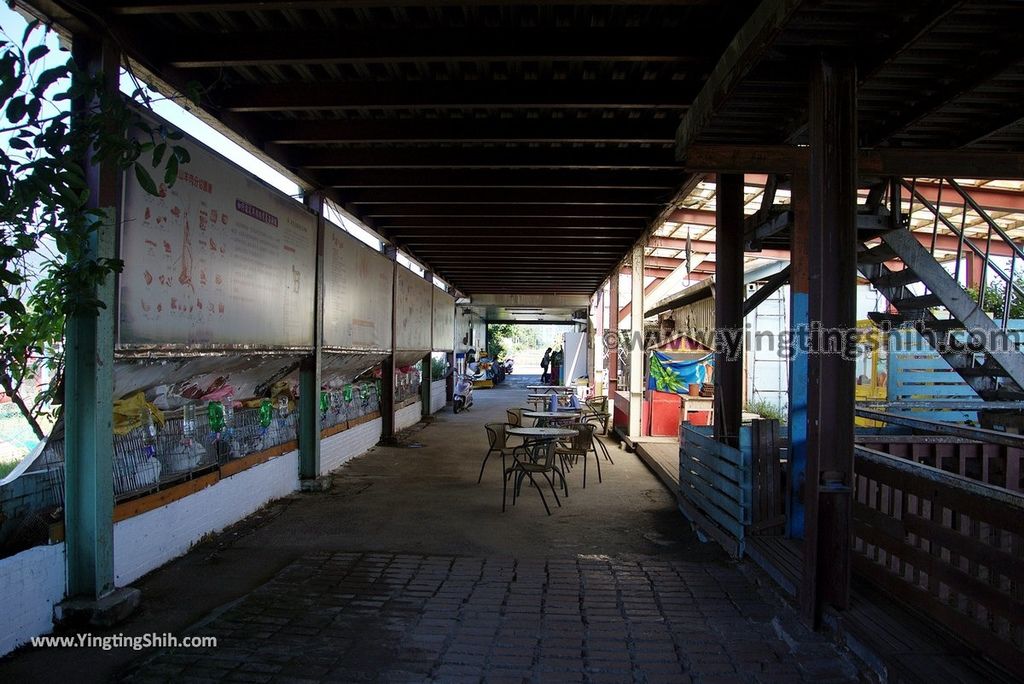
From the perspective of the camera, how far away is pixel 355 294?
8.70 metres

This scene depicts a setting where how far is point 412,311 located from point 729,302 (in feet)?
24.4

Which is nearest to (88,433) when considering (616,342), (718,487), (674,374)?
(718,487)

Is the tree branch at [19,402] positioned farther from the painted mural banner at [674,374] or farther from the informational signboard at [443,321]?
the informational signboard at [443,321]

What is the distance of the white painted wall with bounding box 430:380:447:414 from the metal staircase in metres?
11.1

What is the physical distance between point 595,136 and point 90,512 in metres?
5.07

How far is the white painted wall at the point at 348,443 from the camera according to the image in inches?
325

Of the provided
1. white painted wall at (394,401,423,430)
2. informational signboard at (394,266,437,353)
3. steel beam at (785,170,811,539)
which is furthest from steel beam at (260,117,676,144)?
white painted wall at (394,401,423,430)

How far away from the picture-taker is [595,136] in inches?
234

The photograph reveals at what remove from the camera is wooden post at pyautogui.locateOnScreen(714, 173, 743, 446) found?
6.31 metres

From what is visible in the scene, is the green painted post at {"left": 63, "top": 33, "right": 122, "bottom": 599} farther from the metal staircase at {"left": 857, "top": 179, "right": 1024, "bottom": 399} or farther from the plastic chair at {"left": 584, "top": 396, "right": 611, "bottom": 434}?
the plastic chair at {"left": 584, "top": 396, "right": 611, "bottom": 434}

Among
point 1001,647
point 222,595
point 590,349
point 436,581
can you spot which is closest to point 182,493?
point 222,595

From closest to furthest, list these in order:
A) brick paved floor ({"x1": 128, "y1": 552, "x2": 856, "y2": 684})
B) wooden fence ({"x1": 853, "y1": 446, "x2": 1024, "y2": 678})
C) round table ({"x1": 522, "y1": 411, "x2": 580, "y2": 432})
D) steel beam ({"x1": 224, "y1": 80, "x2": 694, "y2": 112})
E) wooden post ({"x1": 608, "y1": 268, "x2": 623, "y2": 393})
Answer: wooden fence ({"x1": 853, "y1": 446, "x2": 1024, "y2": 678}), brick paved floor ({"x1": 128, "y1": 552, "x2": 856, "y2": 684}), steel beam ({"x1": 224, "y1": 80, "x2": 694, "y2": 112}), round table ({"x1": 522, "y1": 411, "x2": 580, "y2": 432}), wooden post ({"x1": 608, "y1": 268, "x2": 623, "y2": 393})

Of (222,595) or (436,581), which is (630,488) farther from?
(222,595)

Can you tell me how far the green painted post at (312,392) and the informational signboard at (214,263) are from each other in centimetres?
28
